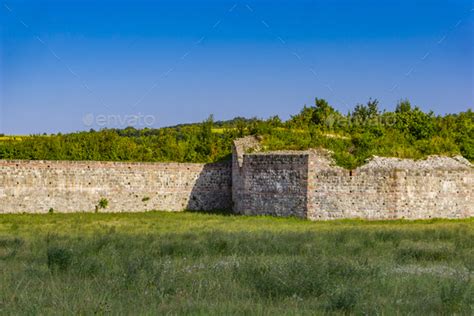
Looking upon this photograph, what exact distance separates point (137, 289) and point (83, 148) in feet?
65.4

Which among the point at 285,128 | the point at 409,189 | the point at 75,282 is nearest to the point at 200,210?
the point at 285,128

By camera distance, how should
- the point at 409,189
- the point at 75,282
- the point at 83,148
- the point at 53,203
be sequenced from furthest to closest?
the point at 83,148
the point at 53,203
the point at 409,189
the point at 75,282

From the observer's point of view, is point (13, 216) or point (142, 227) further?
point (13, 216)

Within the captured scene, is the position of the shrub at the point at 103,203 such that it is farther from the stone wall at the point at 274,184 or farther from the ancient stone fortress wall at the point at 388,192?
the ancient stone fortress wall at the point at 388,192

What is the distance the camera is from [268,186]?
25219mm

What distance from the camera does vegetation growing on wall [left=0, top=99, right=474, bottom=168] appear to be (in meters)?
26.2

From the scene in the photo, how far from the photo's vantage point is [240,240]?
597 inches

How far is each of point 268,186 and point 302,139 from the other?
3.09m

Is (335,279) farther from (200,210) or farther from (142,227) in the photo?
(200,210)

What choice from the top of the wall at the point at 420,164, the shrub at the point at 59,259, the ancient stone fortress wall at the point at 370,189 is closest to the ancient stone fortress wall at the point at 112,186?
the ancient stone fortress wall at the point at 370,189

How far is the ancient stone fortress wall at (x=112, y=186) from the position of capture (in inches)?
994

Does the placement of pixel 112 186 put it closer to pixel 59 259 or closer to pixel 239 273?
pixel 59 259

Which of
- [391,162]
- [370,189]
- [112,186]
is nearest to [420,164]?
[391,162]

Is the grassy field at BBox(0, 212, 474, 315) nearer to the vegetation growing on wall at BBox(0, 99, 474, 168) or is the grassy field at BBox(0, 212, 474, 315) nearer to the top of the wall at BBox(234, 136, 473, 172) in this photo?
the top of the wall at BBox(234, 136, 473, 172)
